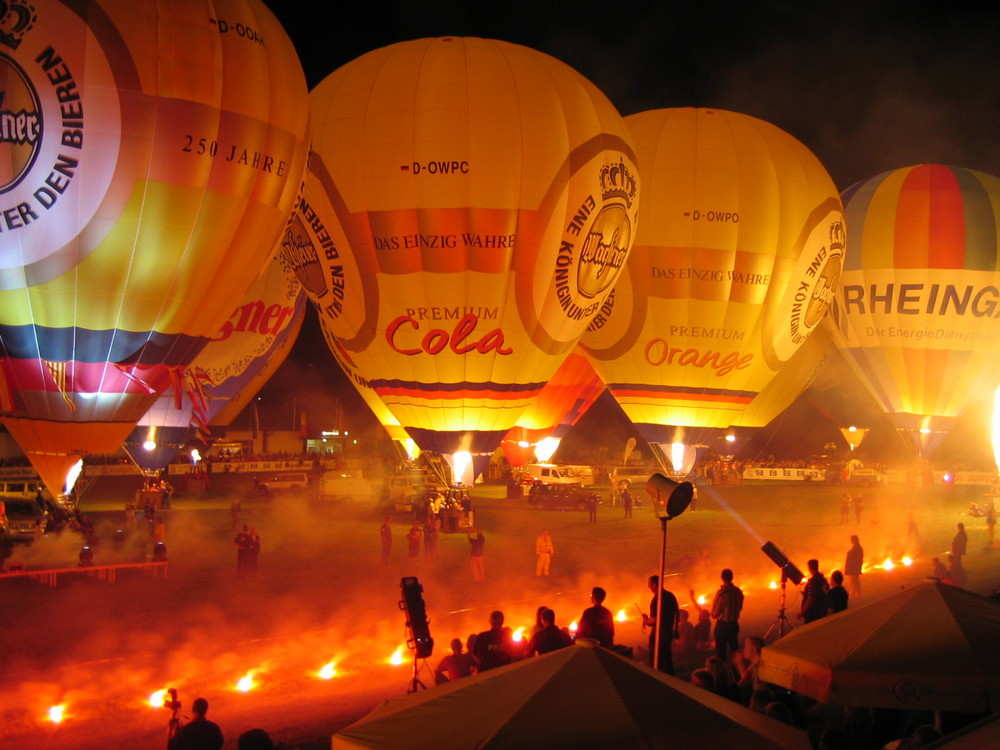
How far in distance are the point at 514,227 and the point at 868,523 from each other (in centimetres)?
1154

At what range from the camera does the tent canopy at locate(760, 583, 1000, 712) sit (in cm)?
504

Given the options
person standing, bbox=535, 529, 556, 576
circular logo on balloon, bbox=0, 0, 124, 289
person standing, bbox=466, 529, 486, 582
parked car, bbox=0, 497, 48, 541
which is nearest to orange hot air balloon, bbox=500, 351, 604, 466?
person standing, bbox=535, 529, 556, 576

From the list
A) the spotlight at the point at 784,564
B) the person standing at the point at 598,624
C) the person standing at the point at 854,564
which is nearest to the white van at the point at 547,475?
the person standing at the point at 854,564

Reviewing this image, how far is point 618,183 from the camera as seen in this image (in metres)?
13.1

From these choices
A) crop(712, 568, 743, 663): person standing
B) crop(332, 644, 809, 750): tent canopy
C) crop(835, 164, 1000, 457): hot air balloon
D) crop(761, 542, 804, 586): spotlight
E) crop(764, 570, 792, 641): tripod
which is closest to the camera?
crop(332, 644, 809, 750): tent canopy

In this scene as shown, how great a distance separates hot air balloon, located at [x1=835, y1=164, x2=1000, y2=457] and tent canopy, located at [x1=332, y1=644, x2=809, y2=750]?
1522cm

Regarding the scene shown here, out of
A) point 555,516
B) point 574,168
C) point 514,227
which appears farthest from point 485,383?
point 555,516

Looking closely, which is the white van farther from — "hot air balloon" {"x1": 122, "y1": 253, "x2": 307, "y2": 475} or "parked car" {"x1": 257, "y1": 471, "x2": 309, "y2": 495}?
"hot air balloon" {"x1": 122, "y1": 253, "x2": 307, "y2": 475}

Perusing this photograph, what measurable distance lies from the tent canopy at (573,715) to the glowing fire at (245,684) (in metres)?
3.84

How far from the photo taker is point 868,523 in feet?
64.5

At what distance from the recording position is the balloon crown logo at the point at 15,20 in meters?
9.23

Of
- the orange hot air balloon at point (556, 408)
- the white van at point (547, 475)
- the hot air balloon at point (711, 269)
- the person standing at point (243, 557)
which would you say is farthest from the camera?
the white van at point (547, 475)

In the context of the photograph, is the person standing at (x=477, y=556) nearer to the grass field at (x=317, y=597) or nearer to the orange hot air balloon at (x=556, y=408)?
the grass field at (x=317, y=597)

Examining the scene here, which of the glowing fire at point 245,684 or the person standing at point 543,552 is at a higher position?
the person standing at point 543,552
